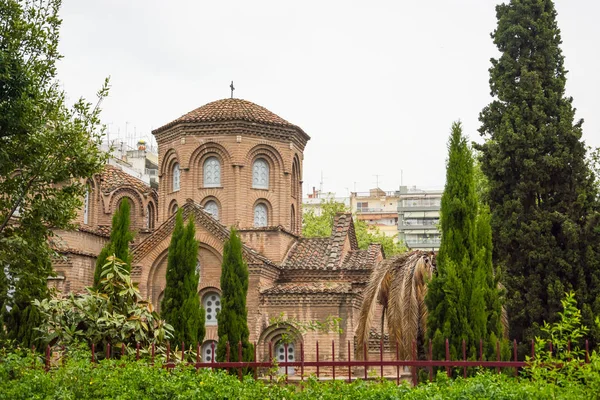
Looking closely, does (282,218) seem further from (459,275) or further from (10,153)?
(10,153)

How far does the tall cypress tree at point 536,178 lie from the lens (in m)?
20.1

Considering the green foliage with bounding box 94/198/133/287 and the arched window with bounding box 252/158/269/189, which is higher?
the arched window with bounding box 252/158/269/189

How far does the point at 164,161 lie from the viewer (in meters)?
27.3

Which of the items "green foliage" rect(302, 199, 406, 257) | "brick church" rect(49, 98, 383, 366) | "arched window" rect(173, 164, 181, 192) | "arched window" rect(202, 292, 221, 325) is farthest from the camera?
"green foliage" rect(302, 199, 406, 257)

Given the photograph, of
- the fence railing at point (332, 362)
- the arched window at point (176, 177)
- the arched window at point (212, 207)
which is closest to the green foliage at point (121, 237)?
the arched window at point (212, 207)

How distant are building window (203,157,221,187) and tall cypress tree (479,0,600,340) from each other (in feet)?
27.9

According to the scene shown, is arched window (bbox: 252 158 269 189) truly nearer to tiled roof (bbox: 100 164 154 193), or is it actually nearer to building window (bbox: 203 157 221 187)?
building window (bbox: 203 157 221 187)

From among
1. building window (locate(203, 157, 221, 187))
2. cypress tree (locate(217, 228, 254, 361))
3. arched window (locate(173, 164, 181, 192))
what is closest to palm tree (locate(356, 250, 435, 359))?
cypress tree (locate(217, 228, 254, 361))

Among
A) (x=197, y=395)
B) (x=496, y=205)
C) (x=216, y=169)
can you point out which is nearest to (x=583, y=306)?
(x=496, y=205)

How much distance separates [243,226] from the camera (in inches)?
1011

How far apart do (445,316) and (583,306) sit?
6837 millimetres

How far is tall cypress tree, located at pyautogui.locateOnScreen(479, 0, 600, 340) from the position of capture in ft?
66.0

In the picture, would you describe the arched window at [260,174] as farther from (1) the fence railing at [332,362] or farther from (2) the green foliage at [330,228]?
(2) the green foliage at [330,228]

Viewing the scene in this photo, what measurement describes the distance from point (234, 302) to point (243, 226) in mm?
5068
